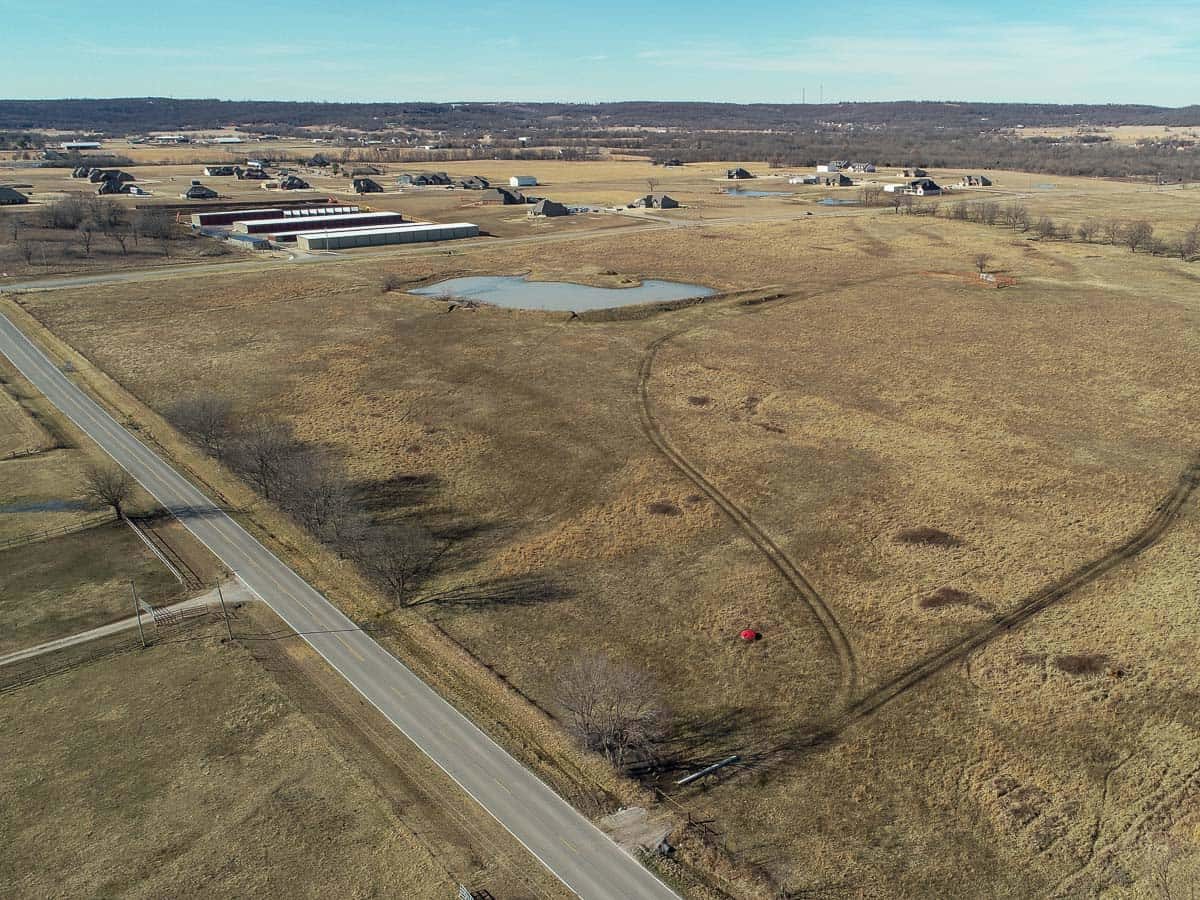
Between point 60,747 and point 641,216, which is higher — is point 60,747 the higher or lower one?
the lower one

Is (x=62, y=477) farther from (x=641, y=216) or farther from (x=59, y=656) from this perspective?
(x=641, y=216)

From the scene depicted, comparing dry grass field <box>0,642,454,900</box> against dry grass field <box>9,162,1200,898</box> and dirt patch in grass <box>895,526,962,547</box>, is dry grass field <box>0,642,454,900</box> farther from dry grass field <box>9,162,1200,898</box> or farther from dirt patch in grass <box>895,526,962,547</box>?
dirt patch in grass <box>895,526,962,547</box>

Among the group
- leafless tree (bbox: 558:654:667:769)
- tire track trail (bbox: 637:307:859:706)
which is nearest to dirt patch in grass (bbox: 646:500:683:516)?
tire track trail (bbox: 637:307:859:706)

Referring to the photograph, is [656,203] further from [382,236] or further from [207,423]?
[207,423]

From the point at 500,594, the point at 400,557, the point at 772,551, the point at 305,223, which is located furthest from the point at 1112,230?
the point at 305,223

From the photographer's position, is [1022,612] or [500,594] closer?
[1022,612]

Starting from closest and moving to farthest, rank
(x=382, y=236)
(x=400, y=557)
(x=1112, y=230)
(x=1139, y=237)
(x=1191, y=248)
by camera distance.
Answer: (x=400, y=557) < (x=1191, y=248) < (x=1139, y=237) < (x=1112, y=230) < (x=382, y=236)

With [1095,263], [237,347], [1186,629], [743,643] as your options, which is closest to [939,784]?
[743,643]
